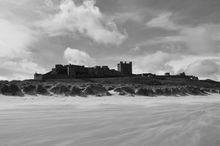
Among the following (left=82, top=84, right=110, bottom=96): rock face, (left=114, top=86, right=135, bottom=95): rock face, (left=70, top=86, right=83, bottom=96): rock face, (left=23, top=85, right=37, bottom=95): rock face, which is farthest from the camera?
(left=114, top=86, right=135, bottom=95): rock face

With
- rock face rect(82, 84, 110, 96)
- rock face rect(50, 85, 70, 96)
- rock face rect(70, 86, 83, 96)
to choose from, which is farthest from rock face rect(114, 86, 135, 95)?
rock face rect(50, 85, 70, 96)

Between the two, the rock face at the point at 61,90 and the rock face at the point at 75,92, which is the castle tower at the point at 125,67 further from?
the rock face at the point at 61,90

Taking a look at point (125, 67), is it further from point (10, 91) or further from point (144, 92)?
point (10, 91)

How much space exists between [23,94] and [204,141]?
12.5 meters

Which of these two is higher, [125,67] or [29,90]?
[125,67]

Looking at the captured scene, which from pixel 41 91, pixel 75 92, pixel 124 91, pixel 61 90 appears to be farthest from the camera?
pixel 124 91

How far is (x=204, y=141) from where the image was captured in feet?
16.7

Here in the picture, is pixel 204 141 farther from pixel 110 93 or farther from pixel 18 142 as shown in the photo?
pixel 110 93

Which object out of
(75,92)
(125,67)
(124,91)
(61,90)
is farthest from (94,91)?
(125,67)

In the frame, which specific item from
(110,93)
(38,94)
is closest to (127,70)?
(110,93)

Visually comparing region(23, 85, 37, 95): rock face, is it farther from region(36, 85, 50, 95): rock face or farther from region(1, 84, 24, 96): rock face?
region(1, 84, 24, 96): rock face

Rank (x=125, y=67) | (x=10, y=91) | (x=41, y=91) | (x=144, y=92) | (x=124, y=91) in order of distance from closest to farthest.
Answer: (x=10, y=91) < (x=41, y=91) < (x=124, y=91) < (x=144, y=92) < (x=125, y=67)

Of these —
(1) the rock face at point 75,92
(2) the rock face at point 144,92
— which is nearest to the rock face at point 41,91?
(1) the rock face at point 75,92

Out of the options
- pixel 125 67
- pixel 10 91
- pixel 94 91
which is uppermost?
pixel 125 67
